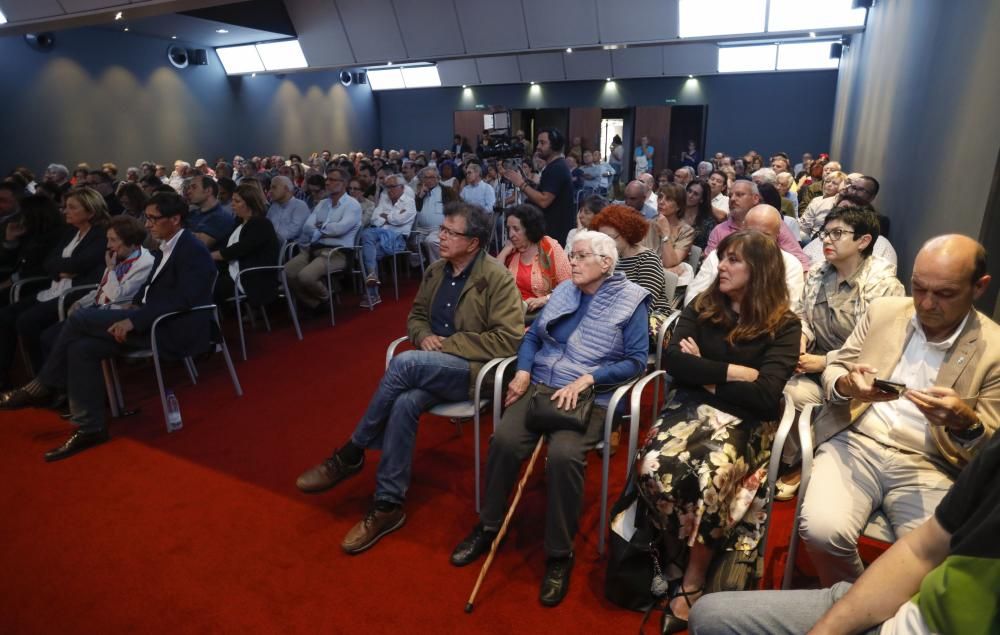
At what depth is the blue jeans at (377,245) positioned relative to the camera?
242 inches

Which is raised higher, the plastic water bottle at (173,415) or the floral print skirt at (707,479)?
the floral print skirt at (707,479)

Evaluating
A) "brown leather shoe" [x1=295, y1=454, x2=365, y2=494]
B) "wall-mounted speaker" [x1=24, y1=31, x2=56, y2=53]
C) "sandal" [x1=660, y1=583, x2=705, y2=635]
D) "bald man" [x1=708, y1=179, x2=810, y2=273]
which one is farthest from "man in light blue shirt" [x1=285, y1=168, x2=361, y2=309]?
"wall-mounted speaker" [x1=24, y1=31, x2=56, y2=53]

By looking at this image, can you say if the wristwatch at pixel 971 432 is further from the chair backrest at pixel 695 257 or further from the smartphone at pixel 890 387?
the chair backrest at pixel 695 257

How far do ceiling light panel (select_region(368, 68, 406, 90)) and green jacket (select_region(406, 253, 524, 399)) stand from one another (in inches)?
690

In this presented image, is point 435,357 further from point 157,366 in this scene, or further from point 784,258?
point 157,366

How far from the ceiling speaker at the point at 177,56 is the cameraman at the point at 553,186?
11.6 meters

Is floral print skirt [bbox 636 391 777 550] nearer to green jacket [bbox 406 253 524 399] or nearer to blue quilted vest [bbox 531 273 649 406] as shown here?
blue quilted vest [bbox 531 273 649 406]

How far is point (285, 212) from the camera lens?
5.69 metres

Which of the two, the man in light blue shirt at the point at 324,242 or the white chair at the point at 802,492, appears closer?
the white chair at the point at 802,492

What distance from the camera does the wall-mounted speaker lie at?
9.99 meters

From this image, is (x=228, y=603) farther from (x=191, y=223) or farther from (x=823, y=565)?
(x=191, y=223)

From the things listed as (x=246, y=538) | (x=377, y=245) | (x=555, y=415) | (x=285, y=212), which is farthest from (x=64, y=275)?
(x=555, y=415)

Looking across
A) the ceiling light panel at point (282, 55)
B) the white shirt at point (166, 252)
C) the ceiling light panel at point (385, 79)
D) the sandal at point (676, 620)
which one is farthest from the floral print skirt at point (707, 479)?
the ceiling light panel at point (385, 79)

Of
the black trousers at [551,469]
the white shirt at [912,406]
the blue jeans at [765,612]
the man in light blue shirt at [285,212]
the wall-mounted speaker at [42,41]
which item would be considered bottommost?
the black trousers at [551,469]
